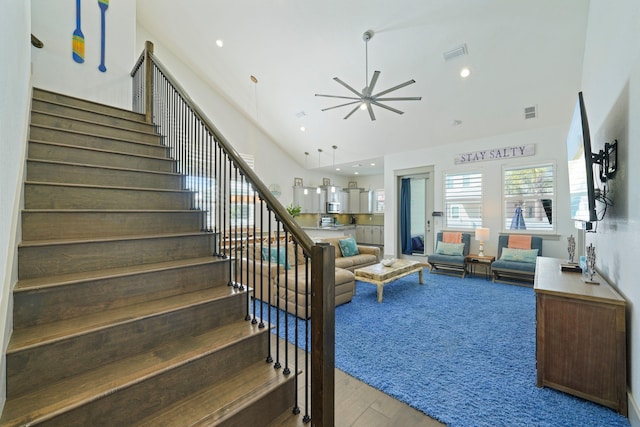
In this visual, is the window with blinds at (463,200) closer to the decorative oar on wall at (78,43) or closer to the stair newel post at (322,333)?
the stair newel post at (322,333)

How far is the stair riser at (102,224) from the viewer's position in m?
Answer: 1.75

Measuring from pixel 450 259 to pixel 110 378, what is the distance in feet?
19.2

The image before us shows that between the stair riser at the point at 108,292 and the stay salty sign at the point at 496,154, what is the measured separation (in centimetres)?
598

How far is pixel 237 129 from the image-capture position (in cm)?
774

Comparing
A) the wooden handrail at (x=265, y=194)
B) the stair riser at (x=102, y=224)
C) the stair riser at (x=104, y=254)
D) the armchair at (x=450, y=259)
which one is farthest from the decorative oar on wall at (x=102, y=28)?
the armchair at (x=450, y=259)

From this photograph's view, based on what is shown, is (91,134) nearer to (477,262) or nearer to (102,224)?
(102,224)

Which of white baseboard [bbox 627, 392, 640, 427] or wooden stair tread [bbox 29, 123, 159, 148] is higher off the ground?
wooden stair tread [bbox 29, 123, 159, 148]

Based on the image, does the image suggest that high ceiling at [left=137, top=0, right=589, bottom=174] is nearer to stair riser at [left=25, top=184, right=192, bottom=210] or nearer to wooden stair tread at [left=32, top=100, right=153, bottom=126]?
wooden stair tread at [left=32, top=100, right=153, bottom=126]

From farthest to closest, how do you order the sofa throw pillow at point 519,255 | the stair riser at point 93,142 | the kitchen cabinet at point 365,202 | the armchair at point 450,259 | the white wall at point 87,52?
the kitchen cabinet at point 365,202 → the armchair at point 450,259 → the sofa throw pillow at point 519,255 → the white wall at point 87,52 → the stair riser at point 93,142

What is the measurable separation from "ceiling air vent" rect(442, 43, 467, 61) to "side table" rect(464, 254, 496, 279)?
3.73 metres

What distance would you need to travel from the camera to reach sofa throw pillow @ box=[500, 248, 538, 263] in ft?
16.7

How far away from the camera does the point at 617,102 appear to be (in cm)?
216

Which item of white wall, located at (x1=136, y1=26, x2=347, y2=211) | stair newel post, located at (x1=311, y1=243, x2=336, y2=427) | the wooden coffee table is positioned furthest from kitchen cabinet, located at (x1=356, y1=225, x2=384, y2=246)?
stair newel post, located at (x1=311, y1=243, x2=336, y2=427)

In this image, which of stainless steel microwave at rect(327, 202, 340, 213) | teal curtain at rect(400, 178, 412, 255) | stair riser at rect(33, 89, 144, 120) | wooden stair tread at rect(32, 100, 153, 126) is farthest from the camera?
stainless steel microwave at rect(327, 202, 340, 213)
